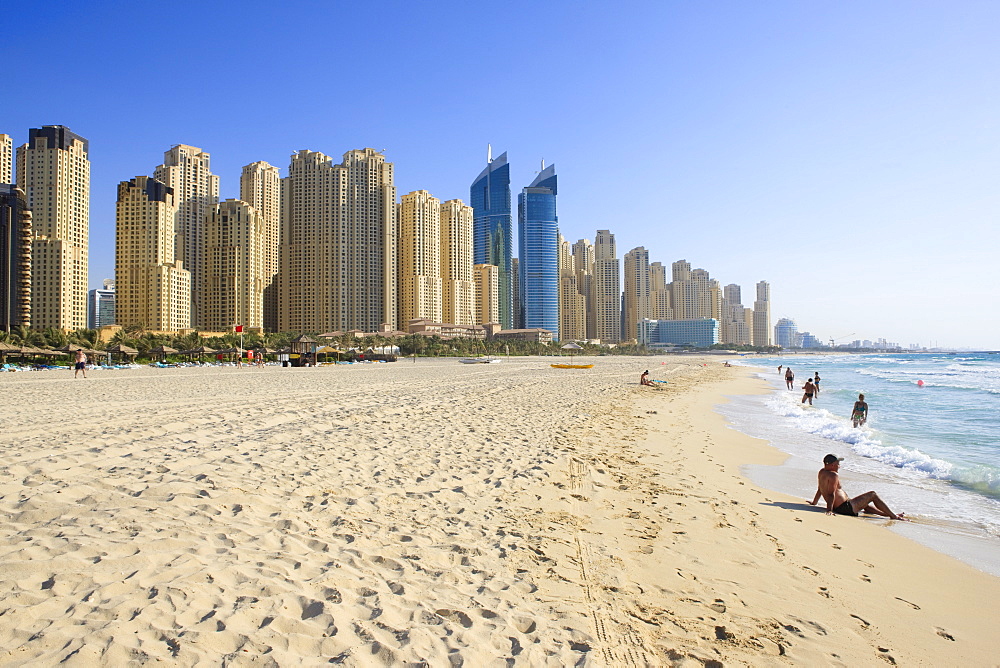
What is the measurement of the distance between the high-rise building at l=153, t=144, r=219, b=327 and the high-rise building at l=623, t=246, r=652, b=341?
13716 centimetres

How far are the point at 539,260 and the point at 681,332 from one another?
62219mm

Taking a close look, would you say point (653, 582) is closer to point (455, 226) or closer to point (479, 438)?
point (479, 438)

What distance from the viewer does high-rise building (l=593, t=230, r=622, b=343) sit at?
183 metres

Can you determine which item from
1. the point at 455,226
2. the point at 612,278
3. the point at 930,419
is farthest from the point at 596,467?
the point at 612,278

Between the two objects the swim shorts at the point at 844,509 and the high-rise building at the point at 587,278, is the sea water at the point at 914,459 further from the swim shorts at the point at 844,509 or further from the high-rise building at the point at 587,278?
the high-rise building at the point at 587,278

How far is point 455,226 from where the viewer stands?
424 ft

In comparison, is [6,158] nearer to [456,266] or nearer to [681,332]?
[456,266]

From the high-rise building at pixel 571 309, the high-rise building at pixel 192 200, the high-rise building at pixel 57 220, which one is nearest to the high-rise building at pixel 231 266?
the high-rise building at pixel 192 200

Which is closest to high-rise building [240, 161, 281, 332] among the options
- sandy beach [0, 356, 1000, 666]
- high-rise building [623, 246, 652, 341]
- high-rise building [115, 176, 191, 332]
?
high-rise building [115, 176, 191, 332]

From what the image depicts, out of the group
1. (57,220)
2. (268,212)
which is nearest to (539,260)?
(268,212)

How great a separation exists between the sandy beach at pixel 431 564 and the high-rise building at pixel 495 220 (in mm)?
168323

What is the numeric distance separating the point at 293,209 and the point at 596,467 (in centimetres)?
10838

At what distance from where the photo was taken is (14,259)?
2714 inches

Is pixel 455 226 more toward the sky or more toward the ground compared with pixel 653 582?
more toward the sky
